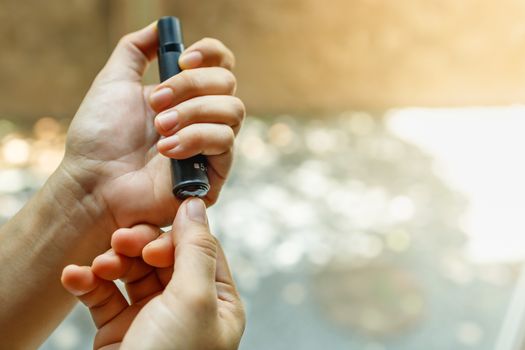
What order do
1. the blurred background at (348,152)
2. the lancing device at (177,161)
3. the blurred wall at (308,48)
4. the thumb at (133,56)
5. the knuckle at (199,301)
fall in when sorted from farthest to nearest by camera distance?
the blurred wall at (308,48)
the blurred background at (348,152)
the thumb at (133,56)
the lancing device at (177,161)
the knuckle at (199,301)

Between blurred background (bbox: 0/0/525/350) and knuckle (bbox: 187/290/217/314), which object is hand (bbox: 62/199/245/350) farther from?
blurred background (bbox: 0/0/525/350)

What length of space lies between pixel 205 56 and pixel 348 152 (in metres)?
0.96

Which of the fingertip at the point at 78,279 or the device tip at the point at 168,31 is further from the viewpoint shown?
the device tip at the point at 168,31

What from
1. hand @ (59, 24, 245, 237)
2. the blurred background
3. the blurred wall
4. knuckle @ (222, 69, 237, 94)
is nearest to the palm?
hand @ (59, 24, 245, 237)

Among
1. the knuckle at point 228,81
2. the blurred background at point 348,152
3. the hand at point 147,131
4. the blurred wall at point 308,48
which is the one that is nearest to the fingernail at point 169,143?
the hand at point 147,131

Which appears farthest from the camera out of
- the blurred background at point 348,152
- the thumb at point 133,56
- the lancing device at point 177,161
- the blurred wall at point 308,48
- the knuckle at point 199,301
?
the blurred wall at point 308,48

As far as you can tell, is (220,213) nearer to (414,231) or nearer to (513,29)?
(414,231)

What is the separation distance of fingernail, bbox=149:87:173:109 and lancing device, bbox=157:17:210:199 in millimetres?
37

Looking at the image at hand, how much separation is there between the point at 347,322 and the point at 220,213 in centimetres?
40

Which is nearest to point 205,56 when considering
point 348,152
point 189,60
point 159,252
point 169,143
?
point 189,60

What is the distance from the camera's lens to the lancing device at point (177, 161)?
22.0 inches

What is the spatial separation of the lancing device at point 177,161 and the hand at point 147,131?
0.01m

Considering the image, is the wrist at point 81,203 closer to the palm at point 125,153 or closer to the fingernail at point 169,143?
the palm at point 125,153

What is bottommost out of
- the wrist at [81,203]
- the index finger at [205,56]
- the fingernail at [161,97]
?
the wrist at [81,203]
